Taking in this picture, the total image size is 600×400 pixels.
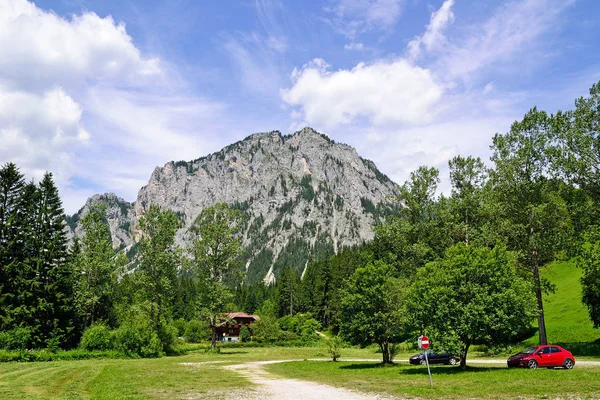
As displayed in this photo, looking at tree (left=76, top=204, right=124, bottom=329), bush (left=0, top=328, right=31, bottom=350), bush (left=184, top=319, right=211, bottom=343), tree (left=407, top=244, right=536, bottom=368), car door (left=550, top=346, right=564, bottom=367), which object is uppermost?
tree (left=76, top=204, right=124, bottom=329)

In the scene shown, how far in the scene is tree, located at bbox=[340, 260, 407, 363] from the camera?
31.8m

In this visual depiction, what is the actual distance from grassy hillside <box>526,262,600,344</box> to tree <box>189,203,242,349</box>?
37.9 m

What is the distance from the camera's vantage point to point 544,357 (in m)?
25.3

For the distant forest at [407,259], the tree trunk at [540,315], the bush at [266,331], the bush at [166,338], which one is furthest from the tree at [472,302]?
the bush at [266,331]

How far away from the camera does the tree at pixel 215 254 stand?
55.6 meters

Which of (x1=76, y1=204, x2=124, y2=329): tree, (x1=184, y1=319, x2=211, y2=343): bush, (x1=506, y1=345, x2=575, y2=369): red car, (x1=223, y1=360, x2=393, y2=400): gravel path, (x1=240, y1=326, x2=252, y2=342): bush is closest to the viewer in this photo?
(x1=223, y1=360, x2=393, y2=400): gravel path

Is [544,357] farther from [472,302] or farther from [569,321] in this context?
[569,321]

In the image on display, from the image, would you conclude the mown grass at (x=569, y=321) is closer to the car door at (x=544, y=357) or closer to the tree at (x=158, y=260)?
the car door at (x=544, y=357)

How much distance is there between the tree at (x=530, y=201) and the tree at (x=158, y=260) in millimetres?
42453

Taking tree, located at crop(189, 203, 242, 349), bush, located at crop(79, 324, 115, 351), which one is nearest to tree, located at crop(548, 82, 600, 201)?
tree, located at crop(189, 203, 242, 349)

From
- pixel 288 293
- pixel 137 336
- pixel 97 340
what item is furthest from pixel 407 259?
pixel 288 293

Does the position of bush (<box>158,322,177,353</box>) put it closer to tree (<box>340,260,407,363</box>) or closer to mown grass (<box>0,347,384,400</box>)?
mown grass (<box>0,347,384,400</box>)

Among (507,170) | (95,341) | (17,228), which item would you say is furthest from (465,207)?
(17,228)

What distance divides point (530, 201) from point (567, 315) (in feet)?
69.3
